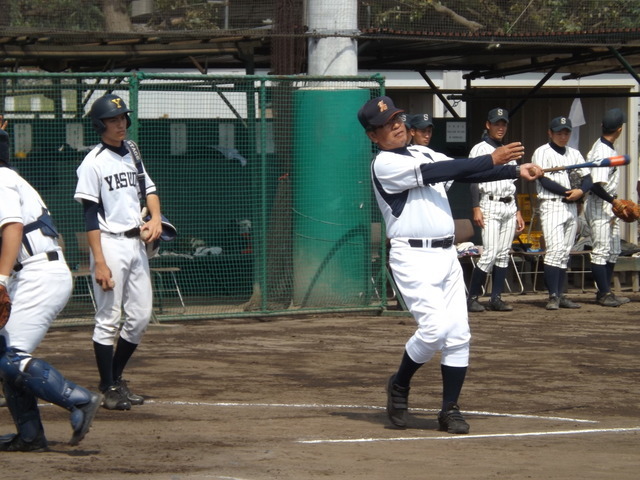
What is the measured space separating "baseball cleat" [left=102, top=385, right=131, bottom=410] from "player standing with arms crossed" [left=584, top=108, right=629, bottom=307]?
700cm

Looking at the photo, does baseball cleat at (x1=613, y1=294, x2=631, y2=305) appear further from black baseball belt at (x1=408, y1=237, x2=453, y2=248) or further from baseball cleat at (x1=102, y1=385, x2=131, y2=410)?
baseball cleat at (x1=102, y1=385, x2=131, y2=410)

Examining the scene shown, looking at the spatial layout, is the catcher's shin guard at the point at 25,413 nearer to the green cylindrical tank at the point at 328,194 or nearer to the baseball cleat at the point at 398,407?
the baseball cleat at the point at 398,407

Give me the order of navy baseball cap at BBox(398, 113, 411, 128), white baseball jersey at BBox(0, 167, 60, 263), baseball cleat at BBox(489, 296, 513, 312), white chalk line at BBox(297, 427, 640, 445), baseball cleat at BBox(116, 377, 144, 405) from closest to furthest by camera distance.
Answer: white baseball jersey at BBox(0, 167, 60, 263), white chalk line at BBox(297, 427, 640, 445), navy baseball cap at BBox(398, 113, 411, 128), baseball cleat at BBox(116, 377, 144, 405), baseball cleat at BBox(489, 296, 513, 312)

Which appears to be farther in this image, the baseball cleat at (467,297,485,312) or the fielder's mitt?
the baseball cleat at (467,297,485,312)

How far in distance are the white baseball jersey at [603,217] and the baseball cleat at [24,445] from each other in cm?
826

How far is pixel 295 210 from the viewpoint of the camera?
39.2ft

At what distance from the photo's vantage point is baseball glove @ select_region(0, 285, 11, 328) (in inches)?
210

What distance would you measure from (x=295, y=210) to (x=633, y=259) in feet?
16.4

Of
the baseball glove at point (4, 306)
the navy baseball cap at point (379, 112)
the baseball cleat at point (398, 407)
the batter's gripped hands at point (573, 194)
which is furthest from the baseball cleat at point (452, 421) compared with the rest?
the batter's gripped hands at point (573, 194)

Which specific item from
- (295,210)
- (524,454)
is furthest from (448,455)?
(295,210)

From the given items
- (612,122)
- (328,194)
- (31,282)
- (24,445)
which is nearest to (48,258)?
(31,282)

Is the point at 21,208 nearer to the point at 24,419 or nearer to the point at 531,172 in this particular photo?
the point at 24,419

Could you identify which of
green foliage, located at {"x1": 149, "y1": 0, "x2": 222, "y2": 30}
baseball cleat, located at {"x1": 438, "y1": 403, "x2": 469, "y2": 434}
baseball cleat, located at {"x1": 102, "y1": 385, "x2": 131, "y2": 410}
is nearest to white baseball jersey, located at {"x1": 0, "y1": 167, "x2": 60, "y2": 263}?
baseball cleat, located at {"x1": 102, "y1": 385, "x2": 131, "y2": 410}

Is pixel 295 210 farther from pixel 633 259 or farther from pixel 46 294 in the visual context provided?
pixel 46 294
